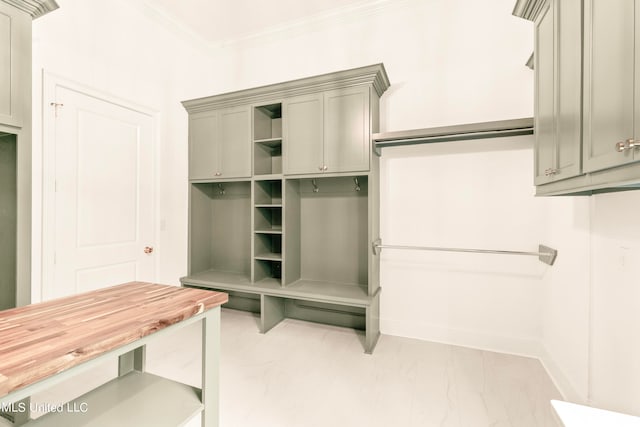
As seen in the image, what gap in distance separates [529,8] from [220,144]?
286 centimetres

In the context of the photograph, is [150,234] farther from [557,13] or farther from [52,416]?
[557,13]

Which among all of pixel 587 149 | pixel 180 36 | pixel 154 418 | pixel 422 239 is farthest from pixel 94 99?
pixel 587 149

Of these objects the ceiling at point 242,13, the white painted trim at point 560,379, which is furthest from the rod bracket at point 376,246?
the ceiling at point 242,13

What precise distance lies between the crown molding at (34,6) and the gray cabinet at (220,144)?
158cm

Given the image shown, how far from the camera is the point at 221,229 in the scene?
142 inches

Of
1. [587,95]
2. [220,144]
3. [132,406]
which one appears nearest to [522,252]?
[587,95]

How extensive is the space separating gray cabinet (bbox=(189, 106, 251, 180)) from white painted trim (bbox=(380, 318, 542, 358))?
7.25 ft

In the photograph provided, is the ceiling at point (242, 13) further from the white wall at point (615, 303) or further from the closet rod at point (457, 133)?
the white wall at point (615, 303)

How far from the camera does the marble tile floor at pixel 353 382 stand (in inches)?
68.6

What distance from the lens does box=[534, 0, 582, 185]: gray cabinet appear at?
1240 mm

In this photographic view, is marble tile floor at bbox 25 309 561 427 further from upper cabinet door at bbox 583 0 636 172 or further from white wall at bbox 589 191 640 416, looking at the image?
upper cabinet door at bbox 583 0 636 172

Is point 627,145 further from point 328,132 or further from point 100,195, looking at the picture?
point 100,195

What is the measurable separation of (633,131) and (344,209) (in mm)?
2271

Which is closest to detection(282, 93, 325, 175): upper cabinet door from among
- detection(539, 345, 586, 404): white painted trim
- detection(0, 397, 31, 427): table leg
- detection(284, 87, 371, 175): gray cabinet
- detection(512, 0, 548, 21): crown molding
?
detection(284, 87, 371, 175): gray cabinet
